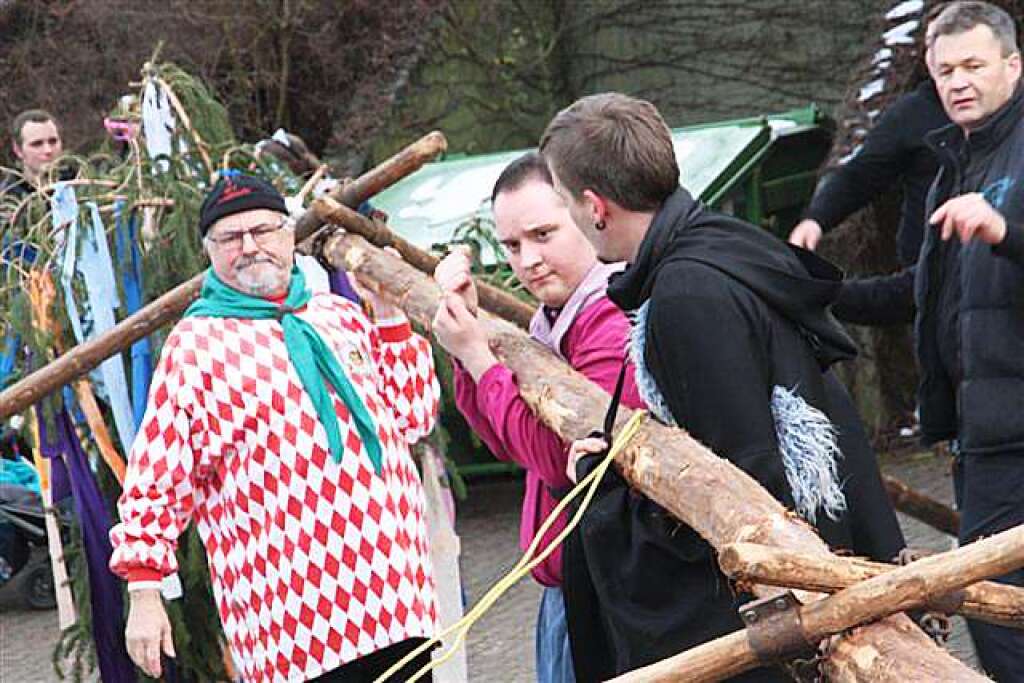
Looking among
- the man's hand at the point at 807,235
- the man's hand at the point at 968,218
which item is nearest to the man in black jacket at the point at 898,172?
the man's hand at the point at 807,235

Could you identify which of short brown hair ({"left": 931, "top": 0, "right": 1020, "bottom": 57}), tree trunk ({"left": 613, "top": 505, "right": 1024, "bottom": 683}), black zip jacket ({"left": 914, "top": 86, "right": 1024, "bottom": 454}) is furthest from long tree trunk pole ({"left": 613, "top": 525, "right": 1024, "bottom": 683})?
short brown hair ({"left": 931, "top": 0, "right": 1020, "bottom": 57})

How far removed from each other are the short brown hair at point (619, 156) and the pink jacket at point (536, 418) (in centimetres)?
52

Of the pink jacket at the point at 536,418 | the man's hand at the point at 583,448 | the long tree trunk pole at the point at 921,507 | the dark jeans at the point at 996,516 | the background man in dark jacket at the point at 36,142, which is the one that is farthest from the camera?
the background man in dark jacket at the point at 36,142

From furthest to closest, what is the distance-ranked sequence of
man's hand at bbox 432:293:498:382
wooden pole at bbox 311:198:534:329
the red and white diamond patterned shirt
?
1. wooden pole at bbox 311:198:534:329
2. the red and white diamond patterned shirt
3. man's hand at bbox 432:293:498:382

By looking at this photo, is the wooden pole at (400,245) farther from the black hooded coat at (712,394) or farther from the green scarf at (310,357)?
the black hooded coat at (712,394)

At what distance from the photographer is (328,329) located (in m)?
5.43

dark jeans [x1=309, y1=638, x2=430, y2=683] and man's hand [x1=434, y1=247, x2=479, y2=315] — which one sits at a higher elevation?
man's hand [x1=434, y1=247, x2=479, y2=315]

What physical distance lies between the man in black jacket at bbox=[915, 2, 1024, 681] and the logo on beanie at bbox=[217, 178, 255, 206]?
1.85m

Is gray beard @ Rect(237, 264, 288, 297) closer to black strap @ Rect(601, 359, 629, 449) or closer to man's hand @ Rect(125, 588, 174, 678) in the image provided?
man's hand @ Rect(125, 588, 174, 678)

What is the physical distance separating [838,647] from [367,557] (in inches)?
87.8

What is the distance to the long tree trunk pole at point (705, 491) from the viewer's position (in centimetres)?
305

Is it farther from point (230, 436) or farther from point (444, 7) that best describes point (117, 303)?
point (444, 7)

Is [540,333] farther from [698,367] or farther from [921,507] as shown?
[921,507]

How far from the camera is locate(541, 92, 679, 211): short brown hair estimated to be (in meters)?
3.80
